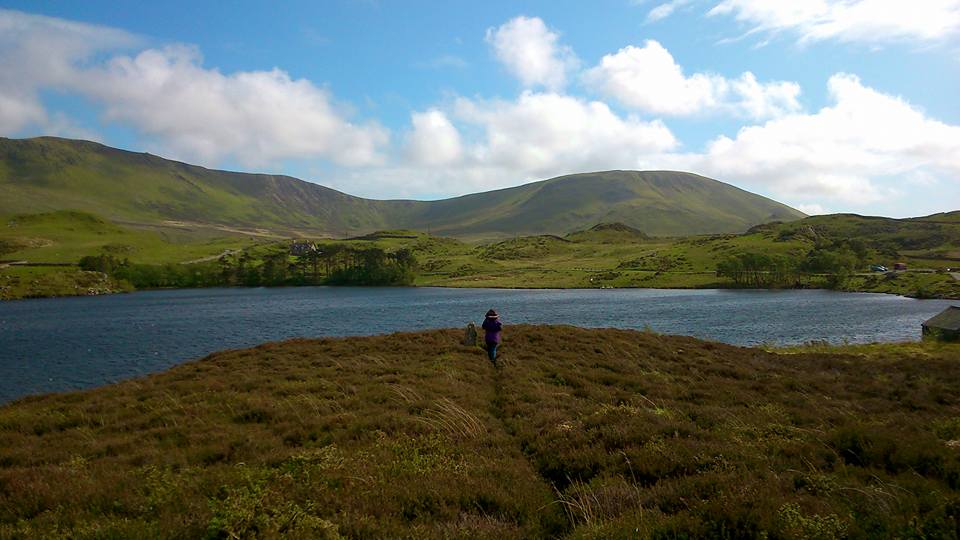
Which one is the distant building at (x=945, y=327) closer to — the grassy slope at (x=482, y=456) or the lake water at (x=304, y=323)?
the lake water at (x=304, y=323)

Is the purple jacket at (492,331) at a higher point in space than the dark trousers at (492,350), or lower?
higher

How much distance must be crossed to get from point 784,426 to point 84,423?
23.7m

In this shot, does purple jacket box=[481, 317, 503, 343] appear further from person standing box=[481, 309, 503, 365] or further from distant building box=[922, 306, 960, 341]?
distant building box=[922, 306, 960, 341]

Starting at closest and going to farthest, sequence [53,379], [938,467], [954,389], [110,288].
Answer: [938,467] < [954,389] < [53,379] < [110,288]

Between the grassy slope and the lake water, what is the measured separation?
1587 inches

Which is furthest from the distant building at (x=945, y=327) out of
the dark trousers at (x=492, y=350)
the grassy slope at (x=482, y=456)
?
the dark trousers at (x=492, y=350)

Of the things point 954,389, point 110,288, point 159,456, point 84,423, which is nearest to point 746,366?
point 954,389

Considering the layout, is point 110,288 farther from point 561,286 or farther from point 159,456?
point 159,456

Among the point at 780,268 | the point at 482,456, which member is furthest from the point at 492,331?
the point at 780,268

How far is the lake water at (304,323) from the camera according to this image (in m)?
60.0

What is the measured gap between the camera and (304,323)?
92562 mm

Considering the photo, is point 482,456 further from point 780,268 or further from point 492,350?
point 780,268

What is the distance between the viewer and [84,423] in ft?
60.6

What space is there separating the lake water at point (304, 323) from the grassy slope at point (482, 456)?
132 ft
